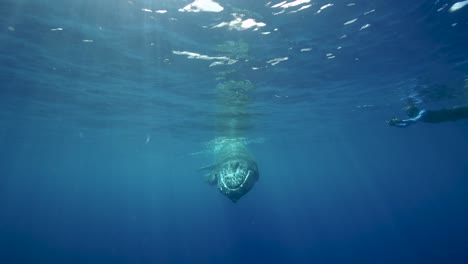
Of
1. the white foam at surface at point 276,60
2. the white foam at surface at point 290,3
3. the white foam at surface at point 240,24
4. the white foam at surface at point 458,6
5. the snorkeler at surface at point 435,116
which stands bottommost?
the snorkeler at surface at point 435,116

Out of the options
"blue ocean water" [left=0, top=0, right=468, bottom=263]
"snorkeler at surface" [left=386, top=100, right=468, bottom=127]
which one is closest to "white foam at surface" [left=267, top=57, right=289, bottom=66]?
"blue ocean water" [left=0, top=0, right=468, bottom=263]

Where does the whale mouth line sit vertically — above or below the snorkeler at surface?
below

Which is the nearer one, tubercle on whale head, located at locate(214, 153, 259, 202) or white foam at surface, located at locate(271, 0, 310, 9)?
tubercle on whale head, located at locate(214, 153, 259, 202)

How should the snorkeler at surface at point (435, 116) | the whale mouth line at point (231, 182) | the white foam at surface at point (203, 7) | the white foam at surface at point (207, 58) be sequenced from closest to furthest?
the snorkeler at surface at point (435, 116)
the whale mouth line at point (231, 182)
the white foam at surface at point (203, 7)
the white foam at surface at point (207, 58)

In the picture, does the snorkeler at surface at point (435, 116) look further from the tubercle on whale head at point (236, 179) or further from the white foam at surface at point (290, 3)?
the white foam at surface at point (290, 3)

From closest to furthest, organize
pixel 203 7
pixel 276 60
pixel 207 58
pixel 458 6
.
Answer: pixel 203 7 < pixel 458 6 < pixel 207 58 < pixel 276 60

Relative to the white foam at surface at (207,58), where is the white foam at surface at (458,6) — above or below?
above

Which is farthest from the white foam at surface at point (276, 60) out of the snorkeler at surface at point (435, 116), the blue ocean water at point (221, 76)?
the snorkeler at surface at point (435, 116)

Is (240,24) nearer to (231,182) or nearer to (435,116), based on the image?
(231,182)

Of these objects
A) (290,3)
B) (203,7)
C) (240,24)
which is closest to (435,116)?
(290,3)

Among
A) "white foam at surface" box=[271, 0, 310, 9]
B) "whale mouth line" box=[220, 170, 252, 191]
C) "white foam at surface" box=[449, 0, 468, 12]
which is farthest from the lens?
"white foam at surface" box=[449, 0, 468, 12]

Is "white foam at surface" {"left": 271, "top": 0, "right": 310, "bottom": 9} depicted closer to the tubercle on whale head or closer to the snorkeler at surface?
the snorkeler at surface

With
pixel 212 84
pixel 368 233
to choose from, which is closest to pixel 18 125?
pixel 212 84

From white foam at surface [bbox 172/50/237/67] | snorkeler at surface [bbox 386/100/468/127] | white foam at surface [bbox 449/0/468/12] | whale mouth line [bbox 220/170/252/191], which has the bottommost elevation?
whale mouth line [bbox 220/170/252/191]
